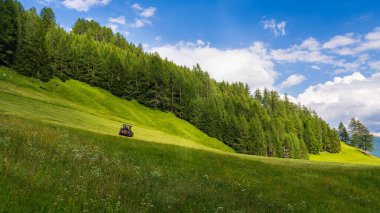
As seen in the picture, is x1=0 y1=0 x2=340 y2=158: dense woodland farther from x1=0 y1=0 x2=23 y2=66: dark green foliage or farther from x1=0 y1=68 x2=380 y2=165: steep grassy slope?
x1=0 y1=68 x2=380 y2=165: steep grassy slope

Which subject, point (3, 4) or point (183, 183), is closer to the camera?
point (183, 183)

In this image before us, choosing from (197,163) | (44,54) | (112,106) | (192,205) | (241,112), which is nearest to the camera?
(192,205)

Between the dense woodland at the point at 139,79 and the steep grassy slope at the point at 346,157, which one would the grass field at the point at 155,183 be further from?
the steep grassy slope at the point at 346,157

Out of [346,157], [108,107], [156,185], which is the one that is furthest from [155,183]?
[346,157]

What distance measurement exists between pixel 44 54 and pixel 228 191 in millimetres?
84859

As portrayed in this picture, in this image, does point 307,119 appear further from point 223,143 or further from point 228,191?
point 228,191

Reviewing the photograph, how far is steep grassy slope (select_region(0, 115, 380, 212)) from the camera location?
24.1 feet

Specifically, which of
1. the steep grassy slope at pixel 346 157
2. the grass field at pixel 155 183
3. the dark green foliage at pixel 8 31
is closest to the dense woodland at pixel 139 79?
the dark green foliage at pixel 8 31

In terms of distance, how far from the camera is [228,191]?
12.5m

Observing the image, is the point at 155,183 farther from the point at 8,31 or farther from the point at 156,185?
the point at 8,31

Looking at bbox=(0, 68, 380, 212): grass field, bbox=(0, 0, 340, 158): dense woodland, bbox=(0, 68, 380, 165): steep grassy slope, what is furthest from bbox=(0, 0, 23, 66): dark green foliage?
bbox=(0, 68, 380, 212): grass field

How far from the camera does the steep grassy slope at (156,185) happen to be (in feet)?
24.1

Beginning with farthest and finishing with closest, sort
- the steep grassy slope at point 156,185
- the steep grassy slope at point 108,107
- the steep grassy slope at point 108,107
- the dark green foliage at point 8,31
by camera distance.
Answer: the dark green foliage at point 8,31 → the steep grassy slope at point 108,107 → the steep grassy slope at point 108,107 → the steep grassy slope at point 156,185

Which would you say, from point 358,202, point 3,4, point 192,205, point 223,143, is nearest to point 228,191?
point 192,205
